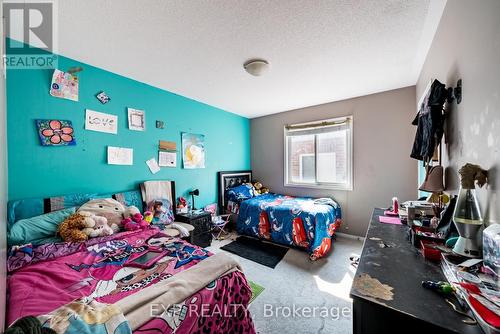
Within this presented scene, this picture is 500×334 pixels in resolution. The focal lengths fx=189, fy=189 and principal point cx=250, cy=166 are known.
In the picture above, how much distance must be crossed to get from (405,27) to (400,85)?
147 centimetres

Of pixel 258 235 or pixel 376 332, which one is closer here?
pixel 376 332

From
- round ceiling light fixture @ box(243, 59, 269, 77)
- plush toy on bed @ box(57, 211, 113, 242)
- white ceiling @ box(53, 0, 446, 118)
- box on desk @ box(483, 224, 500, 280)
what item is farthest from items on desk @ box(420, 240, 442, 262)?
plush toy on bed @ box(57, 211, 113, 242)

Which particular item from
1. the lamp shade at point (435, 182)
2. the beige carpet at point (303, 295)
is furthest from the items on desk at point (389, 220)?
the beige carpet at point (303, 295)

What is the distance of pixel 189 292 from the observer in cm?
94

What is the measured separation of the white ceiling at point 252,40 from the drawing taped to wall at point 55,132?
740 millimetres

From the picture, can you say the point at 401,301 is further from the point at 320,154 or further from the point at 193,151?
the point at 320,154

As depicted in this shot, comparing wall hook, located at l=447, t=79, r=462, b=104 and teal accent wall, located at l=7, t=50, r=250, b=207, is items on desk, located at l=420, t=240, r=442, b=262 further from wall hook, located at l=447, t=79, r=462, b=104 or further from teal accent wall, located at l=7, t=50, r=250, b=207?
teal accent wall, located at l=7, t=50, r=250, b=207

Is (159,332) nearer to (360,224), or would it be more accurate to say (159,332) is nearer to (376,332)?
(376,332)

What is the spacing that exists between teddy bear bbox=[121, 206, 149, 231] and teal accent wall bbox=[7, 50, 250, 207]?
0.50 metres

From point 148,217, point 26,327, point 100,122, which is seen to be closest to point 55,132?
point 100,122

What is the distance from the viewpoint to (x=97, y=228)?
5.90 ft

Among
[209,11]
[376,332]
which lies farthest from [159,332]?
[209,11]

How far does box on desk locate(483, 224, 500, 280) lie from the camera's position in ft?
2.29

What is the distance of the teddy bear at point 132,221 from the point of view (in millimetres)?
1979
